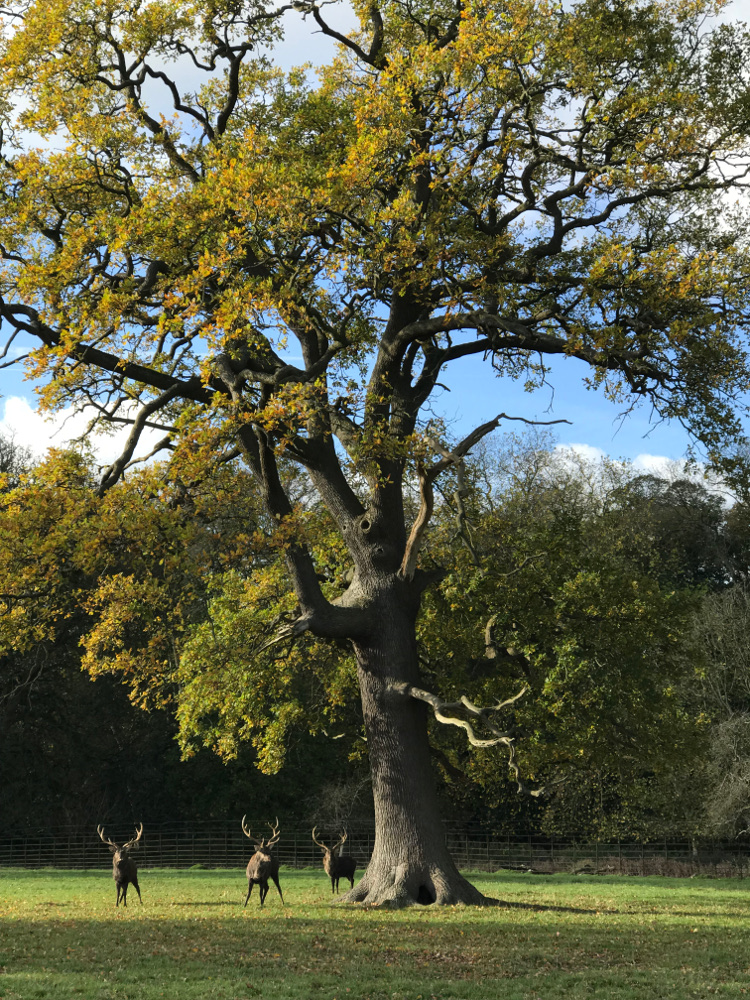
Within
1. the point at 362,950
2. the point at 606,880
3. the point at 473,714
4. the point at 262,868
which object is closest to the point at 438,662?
the point at 473,714

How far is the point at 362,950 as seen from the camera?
11.6 meters

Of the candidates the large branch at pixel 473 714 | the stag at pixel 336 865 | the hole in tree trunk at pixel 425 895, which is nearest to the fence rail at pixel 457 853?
the stag at pixel 336 865

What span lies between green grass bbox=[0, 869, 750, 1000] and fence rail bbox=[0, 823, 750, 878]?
1228 centimetres

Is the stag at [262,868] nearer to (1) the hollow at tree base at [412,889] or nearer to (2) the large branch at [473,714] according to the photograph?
(1) the hollow at tree base at [412,889]

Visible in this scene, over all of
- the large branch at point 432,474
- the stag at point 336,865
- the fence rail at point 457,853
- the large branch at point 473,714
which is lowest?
the fence rail at point 457,853

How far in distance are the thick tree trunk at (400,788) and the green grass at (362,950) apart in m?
0.62

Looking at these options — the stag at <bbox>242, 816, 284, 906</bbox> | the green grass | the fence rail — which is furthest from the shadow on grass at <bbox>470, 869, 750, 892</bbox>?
the stag at <bbox>242, 816, 284, 906</bbox>

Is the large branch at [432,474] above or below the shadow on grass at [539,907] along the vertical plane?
above

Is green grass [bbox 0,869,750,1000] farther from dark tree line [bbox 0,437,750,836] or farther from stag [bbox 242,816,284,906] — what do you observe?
dark tree line [bbox 0,437,750,836]

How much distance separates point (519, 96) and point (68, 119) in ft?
21.9

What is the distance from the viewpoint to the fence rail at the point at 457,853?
3047cm

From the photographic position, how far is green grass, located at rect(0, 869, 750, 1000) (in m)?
9.48

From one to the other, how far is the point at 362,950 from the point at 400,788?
4.99m

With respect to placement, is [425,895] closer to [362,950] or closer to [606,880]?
[362,950]
